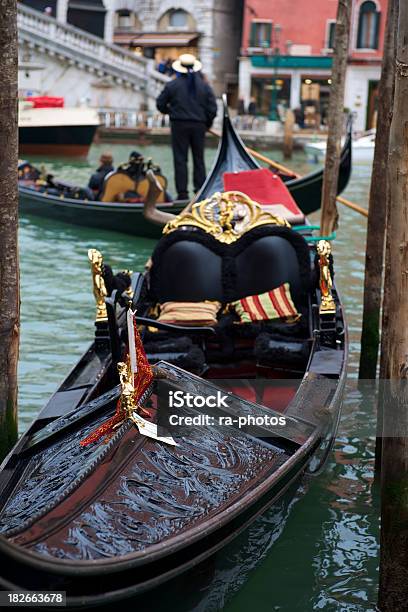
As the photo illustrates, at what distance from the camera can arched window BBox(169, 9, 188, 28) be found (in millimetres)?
19952

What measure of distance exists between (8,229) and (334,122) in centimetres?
300

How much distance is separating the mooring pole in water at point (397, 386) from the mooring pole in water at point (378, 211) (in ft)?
4.47

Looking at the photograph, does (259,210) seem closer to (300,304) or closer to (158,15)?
(300,304)

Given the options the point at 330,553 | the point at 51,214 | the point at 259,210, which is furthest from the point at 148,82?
the point at 330,553

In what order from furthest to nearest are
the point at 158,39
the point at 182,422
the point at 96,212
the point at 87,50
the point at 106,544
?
the point at 158,39
the point at 87,50
the point at 96,212
the point at 182,422
the point at 106,544

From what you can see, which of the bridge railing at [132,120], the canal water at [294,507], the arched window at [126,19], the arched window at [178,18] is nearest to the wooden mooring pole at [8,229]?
the canal water at [294,507]

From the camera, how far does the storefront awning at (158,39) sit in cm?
1961

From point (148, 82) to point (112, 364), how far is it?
1499 centimetres

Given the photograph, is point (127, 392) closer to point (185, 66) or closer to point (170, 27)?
point (185, 66)

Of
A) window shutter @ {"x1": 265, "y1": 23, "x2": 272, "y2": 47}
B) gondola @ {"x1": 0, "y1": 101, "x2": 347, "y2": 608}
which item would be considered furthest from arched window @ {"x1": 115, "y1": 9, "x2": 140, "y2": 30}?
gondola @ {"x1": 0, "y1": 101, "x2": 347, "y2": 608}

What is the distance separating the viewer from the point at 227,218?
3.64m

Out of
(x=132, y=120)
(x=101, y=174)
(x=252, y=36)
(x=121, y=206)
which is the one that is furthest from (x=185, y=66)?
(x=252, y=36)

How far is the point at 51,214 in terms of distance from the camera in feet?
25.0

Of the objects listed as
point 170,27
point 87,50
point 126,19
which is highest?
point 126,19
